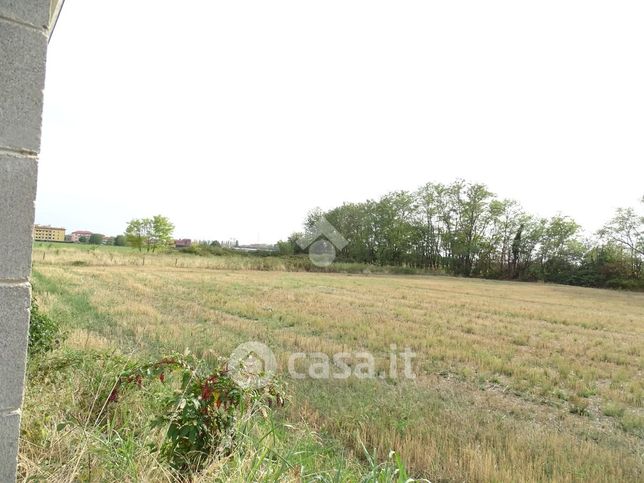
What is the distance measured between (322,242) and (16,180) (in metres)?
61.9

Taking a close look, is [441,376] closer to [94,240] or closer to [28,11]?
[28,11]

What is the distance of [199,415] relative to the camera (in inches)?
96.9

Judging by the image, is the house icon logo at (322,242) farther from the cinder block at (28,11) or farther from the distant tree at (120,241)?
the cinder block at (28,11)

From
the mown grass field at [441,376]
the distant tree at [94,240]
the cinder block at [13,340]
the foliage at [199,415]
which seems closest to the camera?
the cinder block at [13,340]

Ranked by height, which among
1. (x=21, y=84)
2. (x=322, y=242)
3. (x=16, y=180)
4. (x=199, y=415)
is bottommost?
(x=199, y=415)

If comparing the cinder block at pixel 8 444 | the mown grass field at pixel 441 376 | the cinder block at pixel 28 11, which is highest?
the cinder block at pixel 28 11

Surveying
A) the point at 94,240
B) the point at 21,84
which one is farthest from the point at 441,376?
the point at 94,240

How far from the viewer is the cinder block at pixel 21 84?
145cm

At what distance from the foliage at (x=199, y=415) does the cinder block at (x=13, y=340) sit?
3.28ft

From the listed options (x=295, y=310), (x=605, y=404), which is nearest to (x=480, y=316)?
(x=295, y=310)

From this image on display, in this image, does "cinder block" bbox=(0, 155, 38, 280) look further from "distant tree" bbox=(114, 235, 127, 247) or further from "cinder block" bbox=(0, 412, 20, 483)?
"distant tree" bbox=(114, 235, 127, 247)

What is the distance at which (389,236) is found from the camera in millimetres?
63594

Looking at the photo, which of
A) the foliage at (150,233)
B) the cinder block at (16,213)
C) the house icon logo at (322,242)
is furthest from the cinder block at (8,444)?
the foliage at (150,233)

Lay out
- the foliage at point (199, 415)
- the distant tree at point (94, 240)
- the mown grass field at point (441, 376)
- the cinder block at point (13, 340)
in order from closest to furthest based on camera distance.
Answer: the cinder block at point (13, 340) < the foliage at point (199, 415) < the mown grass field at point (441, 376) < the distant tree at point (94, 240)
